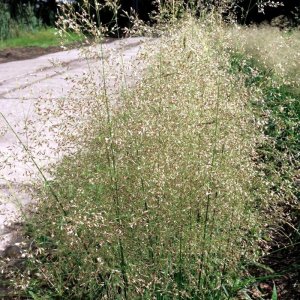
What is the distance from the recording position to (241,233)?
194 centimetres

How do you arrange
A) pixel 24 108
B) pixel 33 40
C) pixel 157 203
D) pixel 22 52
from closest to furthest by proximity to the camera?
pixel 157 203
pixel 24 108
pixel 22 52
pixel 33 40

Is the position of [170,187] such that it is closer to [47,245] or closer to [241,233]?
[241,233]

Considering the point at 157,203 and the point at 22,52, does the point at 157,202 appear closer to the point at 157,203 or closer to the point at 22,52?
the point at 157,203

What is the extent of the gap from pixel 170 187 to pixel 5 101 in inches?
185

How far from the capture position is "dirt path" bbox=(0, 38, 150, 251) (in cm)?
231

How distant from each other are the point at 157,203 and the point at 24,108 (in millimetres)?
4072

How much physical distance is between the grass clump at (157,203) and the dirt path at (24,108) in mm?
219

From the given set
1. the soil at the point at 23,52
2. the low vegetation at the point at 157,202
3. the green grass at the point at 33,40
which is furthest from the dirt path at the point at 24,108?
the green grass at the point at 33,40

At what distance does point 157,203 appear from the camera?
72.2 inches

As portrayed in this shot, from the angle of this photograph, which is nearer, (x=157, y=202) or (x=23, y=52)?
(x=157, y=202)

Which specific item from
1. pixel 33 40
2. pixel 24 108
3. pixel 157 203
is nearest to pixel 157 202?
pixel 157 203

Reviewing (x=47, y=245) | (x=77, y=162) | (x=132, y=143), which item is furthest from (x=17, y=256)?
(x=132, y=143)

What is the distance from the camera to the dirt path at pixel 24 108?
2312 millimetres

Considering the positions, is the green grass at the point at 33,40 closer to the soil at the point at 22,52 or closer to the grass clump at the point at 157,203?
the soil at the point at 22,52
